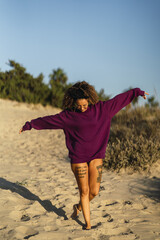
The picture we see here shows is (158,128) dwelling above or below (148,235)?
above

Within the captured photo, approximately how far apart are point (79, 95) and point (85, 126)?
38 cm

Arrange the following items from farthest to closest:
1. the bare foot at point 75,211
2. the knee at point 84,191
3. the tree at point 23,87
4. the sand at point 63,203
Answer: the tree at point 23,87
the bare foot at point 75,211
the sand at point 63,203
the knee at point 84,191

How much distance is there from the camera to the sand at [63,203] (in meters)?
3.13

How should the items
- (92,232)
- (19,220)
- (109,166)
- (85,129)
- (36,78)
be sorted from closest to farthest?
(85,129) → (92,232) → (19,220) → (109,166) → (36,78)

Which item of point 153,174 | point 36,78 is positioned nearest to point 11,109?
point 36,78

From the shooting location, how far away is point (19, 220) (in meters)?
3.41

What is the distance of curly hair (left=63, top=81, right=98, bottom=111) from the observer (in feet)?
9.67

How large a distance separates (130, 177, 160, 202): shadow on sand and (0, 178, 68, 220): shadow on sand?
1.82m

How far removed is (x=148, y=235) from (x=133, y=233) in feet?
0.62

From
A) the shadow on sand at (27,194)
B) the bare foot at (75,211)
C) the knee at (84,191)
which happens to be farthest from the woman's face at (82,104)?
the shadow on sand at (27,194)

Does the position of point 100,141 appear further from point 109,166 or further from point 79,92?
point 109,166

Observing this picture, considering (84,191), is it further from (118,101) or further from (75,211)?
(118,101)

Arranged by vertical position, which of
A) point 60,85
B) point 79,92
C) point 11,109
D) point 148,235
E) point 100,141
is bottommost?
point 148,235

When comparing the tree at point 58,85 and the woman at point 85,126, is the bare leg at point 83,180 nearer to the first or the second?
the woman at point 85,126
